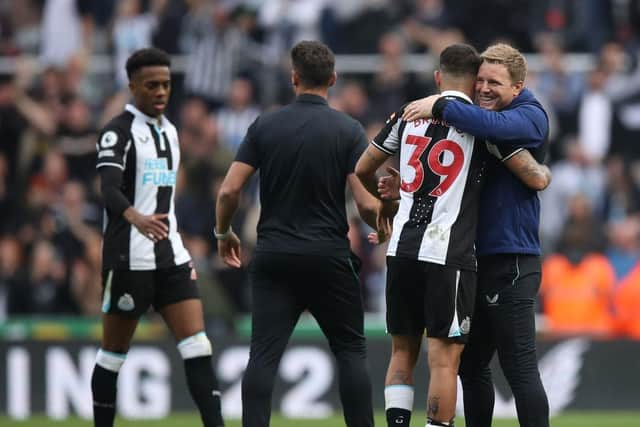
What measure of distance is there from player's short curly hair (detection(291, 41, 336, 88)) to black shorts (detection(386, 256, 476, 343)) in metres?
1.24

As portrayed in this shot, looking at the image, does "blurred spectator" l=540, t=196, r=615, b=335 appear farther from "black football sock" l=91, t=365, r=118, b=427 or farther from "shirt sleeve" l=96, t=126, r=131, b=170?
"shirt sleeve" l=96, t=126, r=131, b=170

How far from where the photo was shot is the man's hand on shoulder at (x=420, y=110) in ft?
26.2

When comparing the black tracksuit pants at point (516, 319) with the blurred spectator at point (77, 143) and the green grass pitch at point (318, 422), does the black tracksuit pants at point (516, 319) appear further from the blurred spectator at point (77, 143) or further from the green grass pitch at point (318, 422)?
the blurred spectator at point (77, 143)

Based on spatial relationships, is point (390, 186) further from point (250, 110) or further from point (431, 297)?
point (250, 110)

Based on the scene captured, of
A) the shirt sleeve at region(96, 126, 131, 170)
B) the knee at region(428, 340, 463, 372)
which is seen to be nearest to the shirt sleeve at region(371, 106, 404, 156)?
→ the knee at region(428, 340, 463, 372)

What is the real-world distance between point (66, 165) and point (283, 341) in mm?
9191

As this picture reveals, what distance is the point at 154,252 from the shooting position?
31.3 feet

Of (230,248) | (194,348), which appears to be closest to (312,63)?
(230,248)

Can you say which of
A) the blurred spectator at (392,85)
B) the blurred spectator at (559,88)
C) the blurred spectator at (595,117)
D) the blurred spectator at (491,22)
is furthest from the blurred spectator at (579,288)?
the blurred spectator at (491,22)

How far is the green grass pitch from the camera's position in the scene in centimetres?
1235

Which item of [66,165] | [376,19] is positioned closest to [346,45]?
[376,19]

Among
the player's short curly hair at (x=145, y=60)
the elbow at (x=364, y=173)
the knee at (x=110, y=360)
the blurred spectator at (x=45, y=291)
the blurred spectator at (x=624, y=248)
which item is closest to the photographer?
the elbow at (x=364, y=173)

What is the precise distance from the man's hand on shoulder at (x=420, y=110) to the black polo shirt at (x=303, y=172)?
0.59 meters

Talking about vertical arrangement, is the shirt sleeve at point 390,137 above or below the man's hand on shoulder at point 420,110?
below
